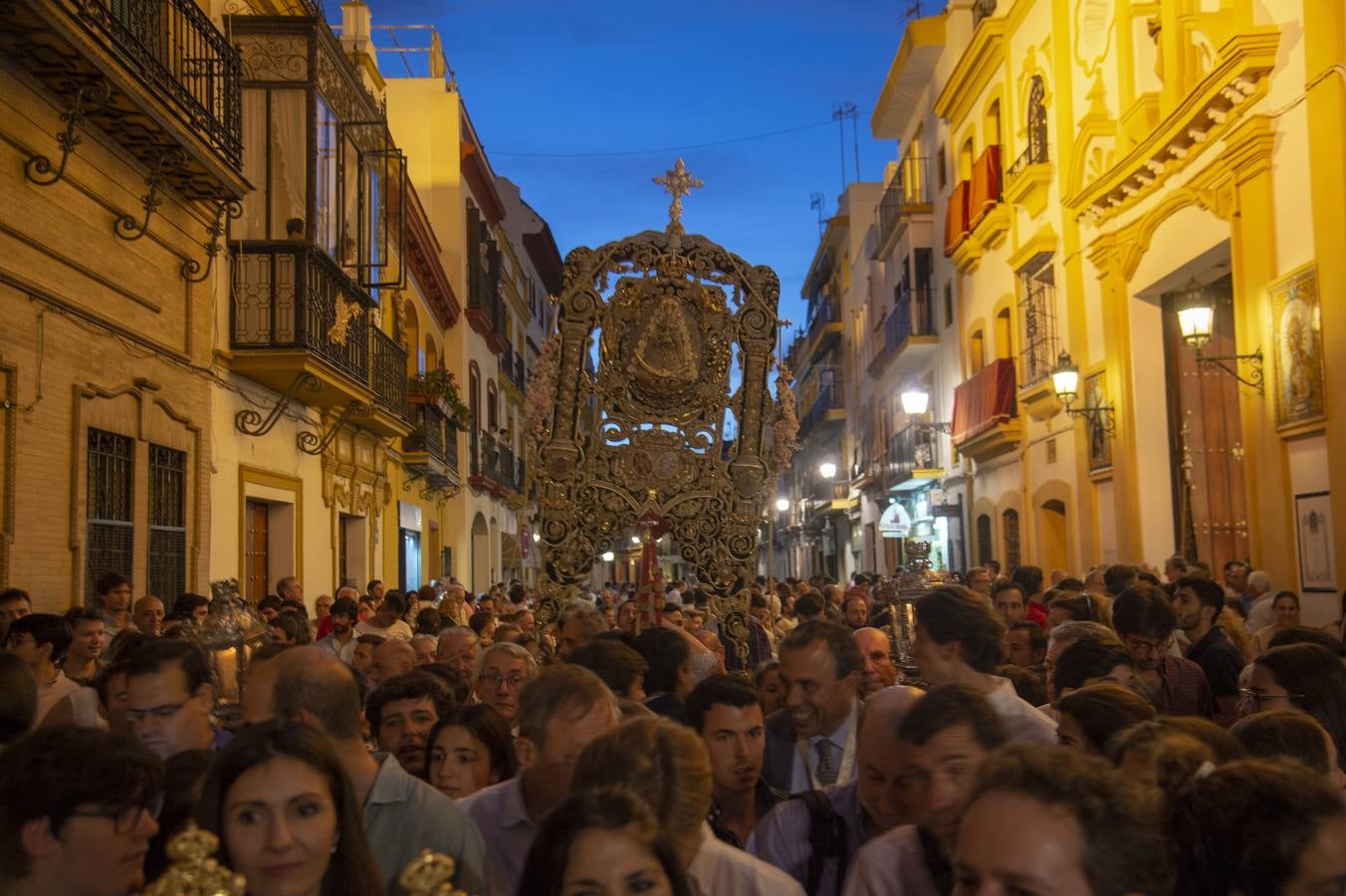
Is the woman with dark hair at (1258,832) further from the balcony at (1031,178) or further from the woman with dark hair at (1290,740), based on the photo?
the balcony at (1031,178)

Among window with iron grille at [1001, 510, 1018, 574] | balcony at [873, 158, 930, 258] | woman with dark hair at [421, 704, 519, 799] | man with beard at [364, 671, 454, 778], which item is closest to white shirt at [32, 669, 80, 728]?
man with beard at [364, 671, 454, 778]

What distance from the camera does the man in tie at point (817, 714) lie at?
4848mm

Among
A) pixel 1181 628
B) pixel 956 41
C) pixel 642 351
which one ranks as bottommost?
pixel 1181 628

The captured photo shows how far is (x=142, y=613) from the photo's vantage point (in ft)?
30.6

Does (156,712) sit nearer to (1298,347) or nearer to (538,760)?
(538,760)

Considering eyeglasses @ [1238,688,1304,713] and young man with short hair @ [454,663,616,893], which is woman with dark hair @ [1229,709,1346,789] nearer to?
eyeglasses @ [1238,688,1304,713]

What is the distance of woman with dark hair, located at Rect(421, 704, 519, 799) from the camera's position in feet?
15.5

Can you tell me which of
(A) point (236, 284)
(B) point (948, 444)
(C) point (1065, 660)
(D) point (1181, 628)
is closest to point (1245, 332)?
(D) point (1181, 628)

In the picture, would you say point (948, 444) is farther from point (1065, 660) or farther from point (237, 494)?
point (1065, 660)

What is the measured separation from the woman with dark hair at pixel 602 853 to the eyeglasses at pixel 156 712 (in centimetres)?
211

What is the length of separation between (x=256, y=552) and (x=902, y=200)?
730 inches

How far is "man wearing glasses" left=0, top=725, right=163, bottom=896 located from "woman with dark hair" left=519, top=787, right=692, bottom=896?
1029 millimetres

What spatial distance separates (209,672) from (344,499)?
14433mm

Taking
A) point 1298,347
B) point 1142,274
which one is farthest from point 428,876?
point 1142,274
